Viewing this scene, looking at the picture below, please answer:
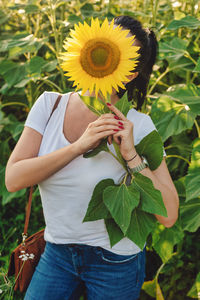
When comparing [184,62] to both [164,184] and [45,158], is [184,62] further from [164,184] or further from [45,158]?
[45,158]

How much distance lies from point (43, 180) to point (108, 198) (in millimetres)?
244

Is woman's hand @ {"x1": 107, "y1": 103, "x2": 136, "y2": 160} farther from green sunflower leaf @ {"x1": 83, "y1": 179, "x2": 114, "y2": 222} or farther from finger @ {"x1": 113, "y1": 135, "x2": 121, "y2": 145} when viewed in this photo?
green sunflower leaf @ {"x1": 83, "y1": 179, "x2": 114, "y2": 222}

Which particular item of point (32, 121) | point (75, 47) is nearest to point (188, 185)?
point (32, 121)

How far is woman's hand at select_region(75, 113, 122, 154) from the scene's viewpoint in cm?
86

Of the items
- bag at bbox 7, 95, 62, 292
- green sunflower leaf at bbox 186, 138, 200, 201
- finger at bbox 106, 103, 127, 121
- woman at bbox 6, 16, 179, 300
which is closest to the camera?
finger at bbox 106, 103, 127, 121

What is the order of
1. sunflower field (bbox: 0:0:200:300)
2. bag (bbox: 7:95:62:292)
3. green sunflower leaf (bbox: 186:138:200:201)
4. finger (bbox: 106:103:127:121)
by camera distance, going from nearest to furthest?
finger (bbox: 106:103:127:121), bag (bbox: 7:95:62:292), green sunflower leaf (bbox: 186:138:200:201), sunflower field (bbox: 0:0:200:300)

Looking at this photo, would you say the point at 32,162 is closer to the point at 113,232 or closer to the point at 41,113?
the point at 41,113

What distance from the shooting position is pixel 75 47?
0.77 metres

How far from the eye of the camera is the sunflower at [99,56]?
0.76m

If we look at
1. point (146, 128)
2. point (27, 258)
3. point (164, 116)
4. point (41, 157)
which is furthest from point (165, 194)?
point (164, 116)

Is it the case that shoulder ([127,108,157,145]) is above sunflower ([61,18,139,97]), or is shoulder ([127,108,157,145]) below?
below

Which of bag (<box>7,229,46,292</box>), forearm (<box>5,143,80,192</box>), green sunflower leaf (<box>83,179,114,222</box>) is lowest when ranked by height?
bag (<box>7,229,46,292</box>)

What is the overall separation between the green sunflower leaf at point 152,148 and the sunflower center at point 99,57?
0.77 feet

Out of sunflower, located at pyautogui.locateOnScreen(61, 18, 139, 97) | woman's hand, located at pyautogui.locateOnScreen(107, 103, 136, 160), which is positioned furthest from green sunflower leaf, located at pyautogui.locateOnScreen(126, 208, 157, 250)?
sunflower, located at pyautogui.locateOnScreen(61, 18, 139, 97)
